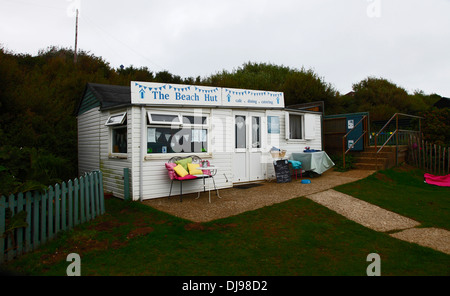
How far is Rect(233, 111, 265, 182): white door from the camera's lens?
9281 mm

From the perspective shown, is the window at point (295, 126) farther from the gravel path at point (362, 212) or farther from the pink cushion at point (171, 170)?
the pink cushion at point (171, 170)

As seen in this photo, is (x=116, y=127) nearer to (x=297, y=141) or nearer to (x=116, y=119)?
(x=116, y=119)

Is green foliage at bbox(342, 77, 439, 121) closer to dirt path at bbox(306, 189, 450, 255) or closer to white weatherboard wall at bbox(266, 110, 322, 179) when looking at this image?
white weatherboard wall at bbox(266, 110, 322, 179)

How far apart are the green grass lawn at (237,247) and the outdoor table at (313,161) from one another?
402 cm

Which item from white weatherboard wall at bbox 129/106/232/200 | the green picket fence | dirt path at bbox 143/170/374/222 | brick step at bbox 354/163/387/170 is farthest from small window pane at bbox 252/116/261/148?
the green picket fence

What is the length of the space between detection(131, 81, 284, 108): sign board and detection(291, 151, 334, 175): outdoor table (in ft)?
6.27

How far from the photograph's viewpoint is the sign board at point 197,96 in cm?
729

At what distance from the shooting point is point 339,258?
12.5ft

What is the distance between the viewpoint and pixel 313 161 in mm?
10102

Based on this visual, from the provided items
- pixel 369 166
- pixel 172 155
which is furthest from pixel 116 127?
pixel 369 166

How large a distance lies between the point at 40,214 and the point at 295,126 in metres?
8.83

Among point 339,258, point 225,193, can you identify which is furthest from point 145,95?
point 339,258

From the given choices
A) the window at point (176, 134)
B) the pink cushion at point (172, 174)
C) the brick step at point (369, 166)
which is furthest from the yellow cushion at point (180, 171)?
the brick step at point (369, 166)
